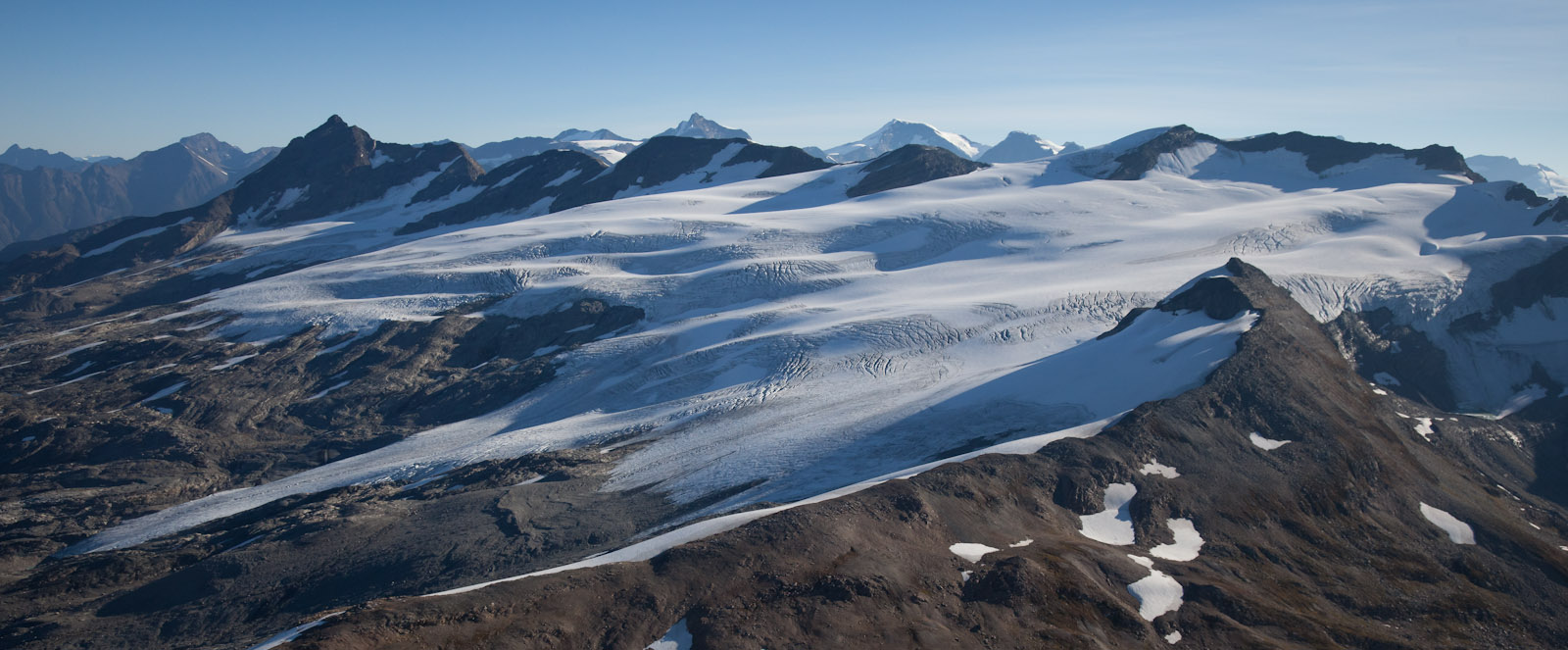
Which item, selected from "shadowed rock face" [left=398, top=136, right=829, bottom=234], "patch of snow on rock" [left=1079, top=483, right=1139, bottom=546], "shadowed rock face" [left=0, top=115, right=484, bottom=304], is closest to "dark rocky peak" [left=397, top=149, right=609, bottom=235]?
"shadowed rock face" [left=398, top=136, right=829, bottom=234]

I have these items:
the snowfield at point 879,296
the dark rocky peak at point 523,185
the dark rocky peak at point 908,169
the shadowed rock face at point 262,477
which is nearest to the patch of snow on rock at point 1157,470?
the snowfield at point 879,296

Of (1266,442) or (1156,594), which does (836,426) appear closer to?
(1266,442)

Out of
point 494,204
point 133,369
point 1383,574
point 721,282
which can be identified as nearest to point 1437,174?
point 721,282

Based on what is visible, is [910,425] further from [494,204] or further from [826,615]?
[494,204]

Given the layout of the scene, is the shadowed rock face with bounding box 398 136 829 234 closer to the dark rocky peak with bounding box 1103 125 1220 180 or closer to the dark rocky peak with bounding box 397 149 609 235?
the dark rocky peak with bounding box 397 149 609 235

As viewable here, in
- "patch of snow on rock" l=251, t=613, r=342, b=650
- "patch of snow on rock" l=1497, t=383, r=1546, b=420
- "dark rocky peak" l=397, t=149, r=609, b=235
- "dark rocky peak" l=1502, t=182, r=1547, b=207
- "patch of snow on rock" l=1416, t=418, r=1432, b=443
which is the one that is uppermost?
"dark rocky peak" l=397, t=149, r=609, b=235

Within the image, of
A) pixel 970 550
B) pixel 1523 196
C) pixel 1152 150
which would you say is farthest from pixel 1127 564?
pixel 1152 150
